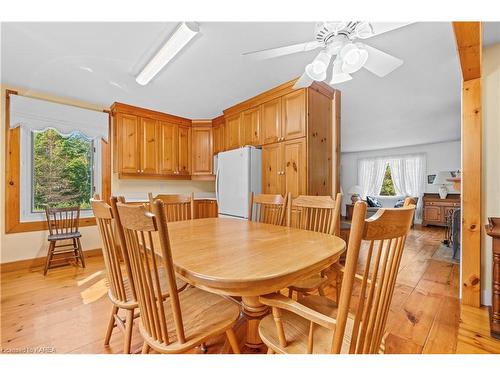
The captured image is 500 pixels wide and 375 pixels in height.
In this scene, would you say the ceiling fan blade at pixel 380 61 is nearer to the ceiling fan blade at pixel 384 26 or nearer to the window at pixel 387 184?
the ceiling fan blade at pixel 384 26

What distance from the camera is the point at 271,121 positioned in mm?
2781

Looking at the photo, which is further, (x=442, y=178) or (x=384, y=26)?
(x=442, y=178)

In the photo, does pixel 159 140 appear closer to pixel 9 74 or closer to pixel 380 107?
pixel 9 74

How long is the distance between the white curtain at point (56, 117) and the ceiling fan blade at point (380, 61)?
3511 millimetres

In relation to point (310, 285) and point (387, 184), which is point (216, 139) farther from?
point (387, 184)

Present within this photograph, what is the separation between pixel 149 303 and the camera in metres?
0.85

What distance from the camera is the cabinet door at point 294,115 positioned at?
2438 mm

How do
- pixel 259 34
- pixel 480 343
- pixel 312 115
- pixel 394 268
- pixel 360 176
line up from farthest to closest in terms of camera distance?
pixel 360 176, pixel 312 115, pixel 259 34, pixel 480 343, pixel 394 268

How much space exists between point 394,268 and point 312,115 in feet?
6.71

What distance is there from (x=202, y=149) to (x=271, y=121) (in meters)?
1.69

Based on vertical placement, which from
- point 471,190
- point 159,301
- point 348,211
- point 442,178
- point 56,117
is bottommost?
point 348,211

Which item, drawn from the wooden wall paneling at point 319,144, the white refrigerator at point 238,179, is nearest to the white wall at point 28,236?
the white refrigerator at point 238,179

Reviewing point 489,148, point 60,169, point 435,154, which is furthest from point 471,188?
point 435,154
